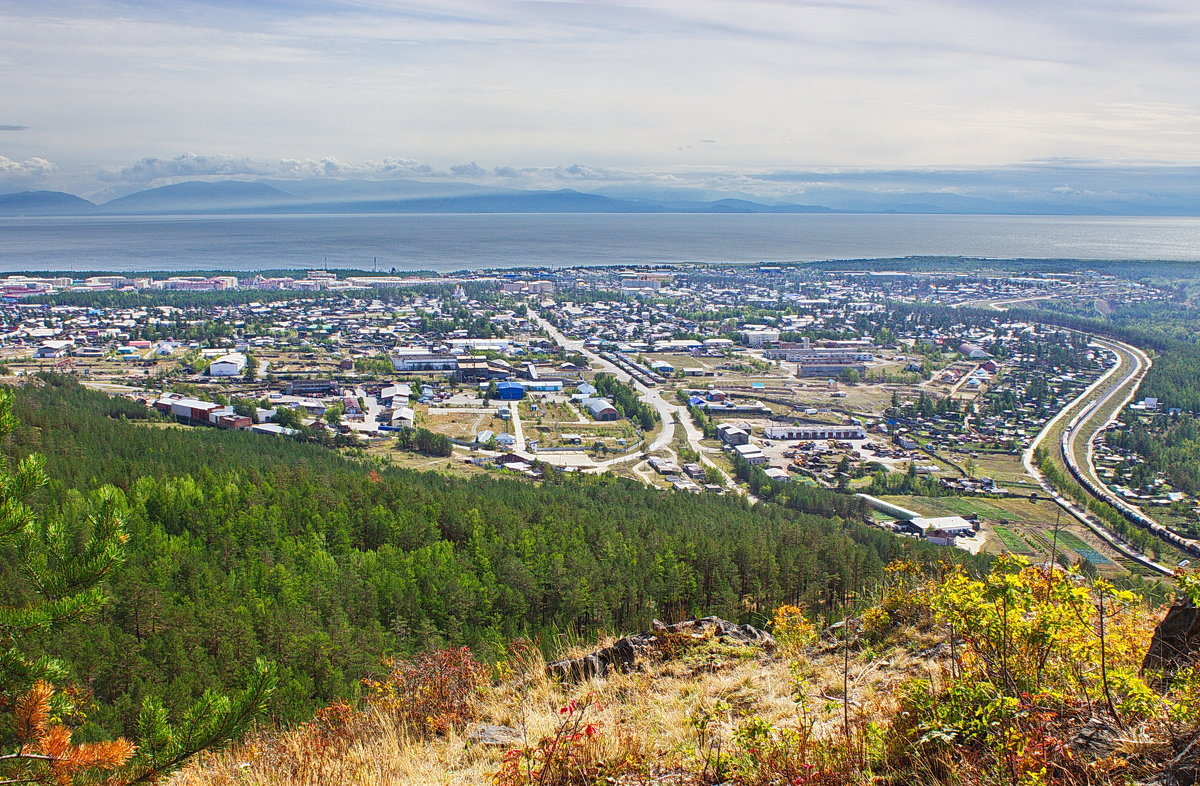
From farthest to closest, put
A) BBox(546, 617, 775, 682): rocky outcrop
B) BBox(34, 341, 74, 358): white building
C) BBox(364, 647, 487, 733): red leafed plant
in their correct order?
BBox(34, 341, 74, 358): white building → BBox(546, 617, 775, 682): rocky outcrop → BBox(364, 647, 487, 733): red leafed plant

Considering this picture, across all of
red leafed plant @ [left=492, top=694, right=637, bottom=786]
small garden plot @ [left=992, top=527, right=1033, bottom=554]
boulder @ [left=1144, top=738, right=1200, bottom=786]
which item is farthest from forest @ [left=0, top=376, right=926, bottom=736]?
boulder @ [left=1144, top=738, right=1200, bottom=786]

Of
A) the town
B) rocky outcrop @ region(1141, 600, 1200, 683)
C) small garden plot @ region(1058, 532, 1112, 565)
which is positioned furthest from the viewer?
the town

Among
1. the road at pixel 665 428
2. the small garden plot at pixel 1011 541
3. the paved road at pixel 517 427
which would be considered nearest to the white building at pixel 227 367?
the paved road at pixel 517 427

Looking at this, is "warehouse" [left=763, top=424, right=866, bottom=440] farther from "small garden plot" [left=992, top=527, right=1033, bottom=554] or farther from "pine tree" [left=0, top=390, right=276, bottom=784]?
"pine tree" [left=0, top=390, right=276, bottom=784]

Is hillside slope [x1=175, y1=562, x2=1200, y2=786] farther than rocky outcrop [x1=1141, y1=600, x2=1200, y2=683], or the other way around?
rocky outcrop [x1=1141, y1=600, x2=1200, y2=683]

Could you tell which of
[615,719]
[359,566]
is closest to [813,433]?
[359,566]

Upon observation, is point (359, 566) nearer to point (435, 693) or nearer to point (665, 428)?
point (435, 693)
